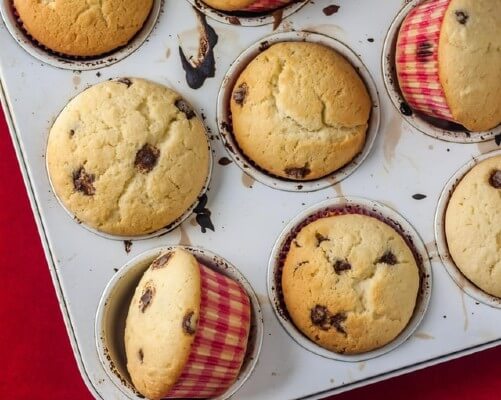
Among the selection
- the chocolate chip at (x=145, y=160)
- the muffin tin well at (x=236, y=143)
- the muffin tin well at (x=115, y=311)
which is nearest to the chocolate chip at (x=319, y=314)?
the muffin tin well at (x=115, y=311)

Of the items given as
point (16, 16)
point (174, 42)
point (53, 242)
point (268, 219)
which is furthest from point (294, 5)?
point (53, 242)

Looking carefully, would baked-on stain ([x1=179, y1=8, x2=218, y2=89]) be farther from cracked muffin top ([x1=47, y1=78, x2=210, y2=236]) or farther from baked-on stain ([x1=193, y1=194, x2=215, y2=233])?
baked-on stain ([x1=193, y1=194, x2=215, y2=233])

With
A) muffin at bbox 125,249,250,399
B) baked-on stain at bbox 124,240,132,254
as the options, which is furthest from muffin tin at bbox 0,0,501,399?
Result: muffin at bbox 125,249,250,399

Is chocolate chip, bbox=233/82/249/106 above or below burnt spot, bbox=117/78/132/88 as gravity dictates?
below

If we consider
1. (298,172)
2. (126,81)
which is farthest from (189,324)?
(126,81)

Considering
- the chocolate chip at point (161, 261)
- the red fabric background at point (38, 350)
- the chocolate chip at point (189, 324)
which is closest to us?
the chocolate chip at point (189, 324)

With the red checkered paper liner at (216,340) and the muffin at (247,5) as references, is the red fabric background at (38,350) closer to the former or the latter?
the red checkered paper liner at (216,340)
